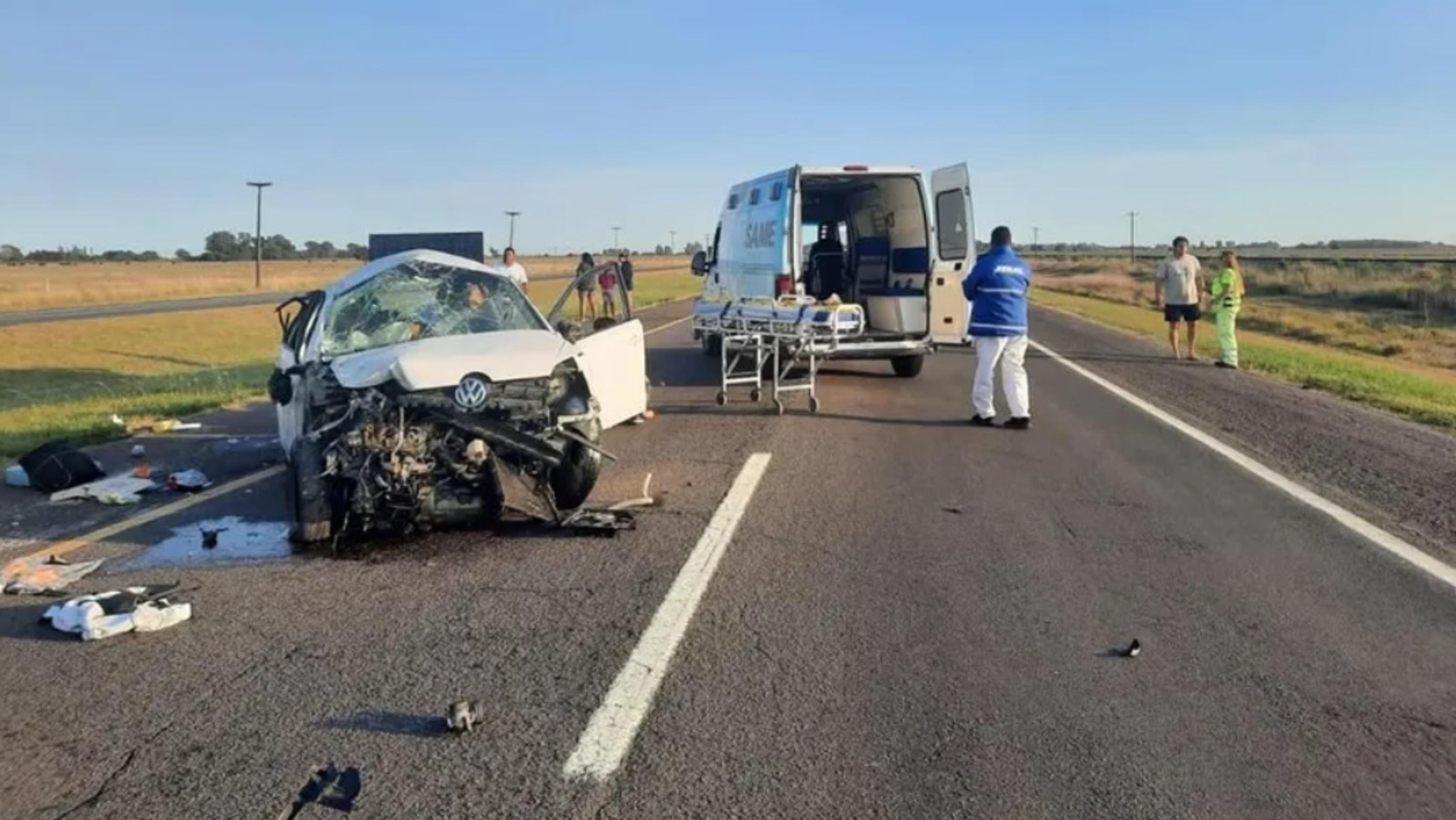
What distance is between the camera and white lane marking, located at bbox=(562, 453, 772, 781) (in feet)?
12.5

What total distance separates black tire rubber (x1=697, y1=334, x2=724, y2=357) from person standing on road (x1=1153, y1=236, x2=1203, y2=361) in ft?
22.3

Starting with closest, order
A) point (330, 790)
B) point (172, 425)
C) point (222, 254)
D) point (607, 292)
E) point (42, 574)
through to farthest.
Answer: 1. point (330, 790)
2. point (42, 574)
3. point (172, 425)
4. point (607, 292)
5. point (222, 254)

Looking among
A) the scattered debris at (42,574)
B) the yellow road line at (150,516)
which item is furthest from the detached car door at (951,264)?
the scattered debris at (42,574)

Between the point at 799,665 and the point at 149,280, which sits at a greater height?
the point at 149,280

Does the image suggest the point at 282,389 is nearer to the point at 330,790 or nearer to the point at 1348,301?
the point at 330,790

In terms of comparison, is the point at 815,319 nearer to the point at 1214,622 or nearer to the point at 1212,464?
the point at 1212,464

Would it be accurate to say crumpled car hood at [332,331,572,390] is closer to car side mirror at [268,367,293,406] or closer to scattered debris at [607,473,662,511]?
car side mirror at [268,367,293,406]

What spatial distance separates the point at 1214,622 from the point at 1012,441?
16.7ft

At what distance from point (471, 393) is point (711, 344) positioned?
10.9 metres

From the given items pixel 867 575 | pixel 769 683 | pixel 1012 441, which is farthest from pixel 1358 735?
pixel 1012 441

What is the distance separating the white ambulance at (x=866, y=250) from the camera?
13.5 meters

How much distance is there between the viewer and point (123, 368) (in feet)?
77.7

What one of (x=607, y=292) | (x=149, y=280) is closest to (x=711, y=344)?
(x=607, y=292)

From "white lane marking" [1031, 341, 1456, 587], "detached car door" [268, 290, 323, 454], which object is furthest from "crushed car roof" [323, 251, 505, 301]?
"white lane marking" [1031, 341, 1456, 587]
